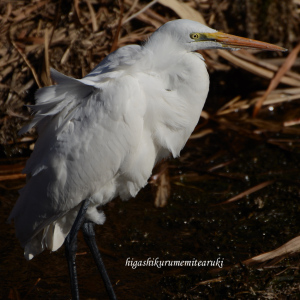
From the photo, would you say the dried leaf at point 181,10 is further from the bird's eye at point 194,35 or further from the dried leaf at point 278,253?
the dried leaf at point 278,253

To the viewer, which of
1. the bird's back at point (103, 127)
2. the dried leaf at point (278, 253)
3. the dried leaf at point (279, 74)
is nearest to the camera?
the bird's back at point (103, 127)

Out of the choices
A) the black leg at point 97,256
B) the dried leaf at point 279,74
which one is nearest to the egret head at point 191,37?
the black leg at point 97,256

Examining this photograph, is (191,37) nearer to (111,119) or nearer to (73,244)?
(111,119)

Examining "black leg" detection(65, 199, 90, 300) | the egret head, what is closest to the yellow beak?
the egret head

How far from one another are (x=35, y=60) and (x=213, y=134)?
6.44ft

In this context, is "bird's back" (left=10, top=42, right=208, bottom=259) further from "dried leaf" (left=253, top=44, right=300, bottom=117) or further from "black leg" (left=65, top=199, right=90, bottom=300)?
"dried leaf" (left=253, top=44, right=300, bottom=117)

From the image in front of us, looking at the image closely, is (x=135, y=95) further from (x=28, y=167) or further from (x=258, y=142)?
(x=258, y=142)

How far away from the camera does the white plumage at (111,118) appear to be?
2.74 metres

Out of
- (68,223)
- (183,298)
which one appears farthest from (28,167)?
(183,298)

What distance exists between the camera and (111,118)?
2.73 m

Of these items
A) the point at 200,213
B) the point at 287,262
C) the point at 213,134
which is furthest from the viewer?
the point at 213,134

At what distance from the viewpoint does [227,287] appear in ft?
9.89

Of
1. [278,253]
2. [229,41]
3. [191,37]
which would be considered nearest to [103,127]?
[191,37]

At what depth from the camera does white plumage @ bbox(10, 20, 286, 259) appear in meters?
2.74
